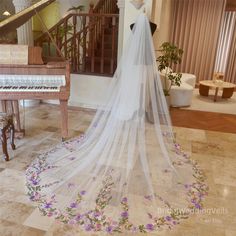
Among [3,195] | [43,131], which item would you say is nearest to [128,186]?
[3,195]

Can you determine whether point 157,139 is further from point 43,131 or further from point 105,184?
point 43,131

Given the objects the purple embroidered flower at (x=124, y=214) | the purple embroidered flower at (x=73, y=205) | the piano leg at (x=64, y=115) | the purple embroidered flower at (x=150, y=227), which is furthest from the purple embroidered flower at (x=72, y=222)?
the piano leg at (x=64, y=115)

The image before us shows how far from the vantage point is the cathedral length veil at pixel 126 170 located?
2.15 metres

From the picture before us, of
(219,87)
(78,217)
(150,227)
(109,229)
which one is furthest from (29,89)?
(219,87)

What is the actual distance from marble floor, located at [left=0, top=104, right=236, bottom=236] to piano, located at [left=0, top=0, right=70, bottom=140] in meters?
0.71

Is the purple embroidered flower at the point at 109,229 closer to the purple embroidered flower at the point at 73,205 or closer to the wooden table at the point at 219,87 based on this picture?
the purple embroidered flower at the point at 73,205

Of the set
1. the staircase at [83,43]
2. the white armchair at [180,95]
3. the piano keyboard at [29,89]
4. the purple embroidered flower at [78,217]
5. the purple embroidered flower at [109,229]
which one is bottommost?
the purple embroidered flower at [109,229]

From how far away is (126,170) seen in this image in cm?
269

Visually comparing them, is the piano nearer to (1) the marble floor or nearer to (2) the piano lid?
(2) the piano lid

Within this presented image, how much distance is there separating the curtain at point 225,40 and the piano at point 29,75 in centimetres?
592

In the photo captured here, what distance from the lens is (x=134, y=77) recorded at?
2643 millimetres

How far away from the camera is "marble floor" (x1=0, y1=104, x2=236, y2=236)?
201 centimetres

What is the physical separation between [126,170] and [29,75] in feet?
5.52

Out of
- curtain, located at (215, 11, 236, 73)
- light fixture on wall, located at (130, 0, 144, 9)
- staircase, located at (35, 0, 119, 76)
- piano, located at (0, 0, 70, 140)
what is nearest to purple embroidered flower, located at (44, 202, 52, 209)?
piano, located at (0, 0, 70, 140)
